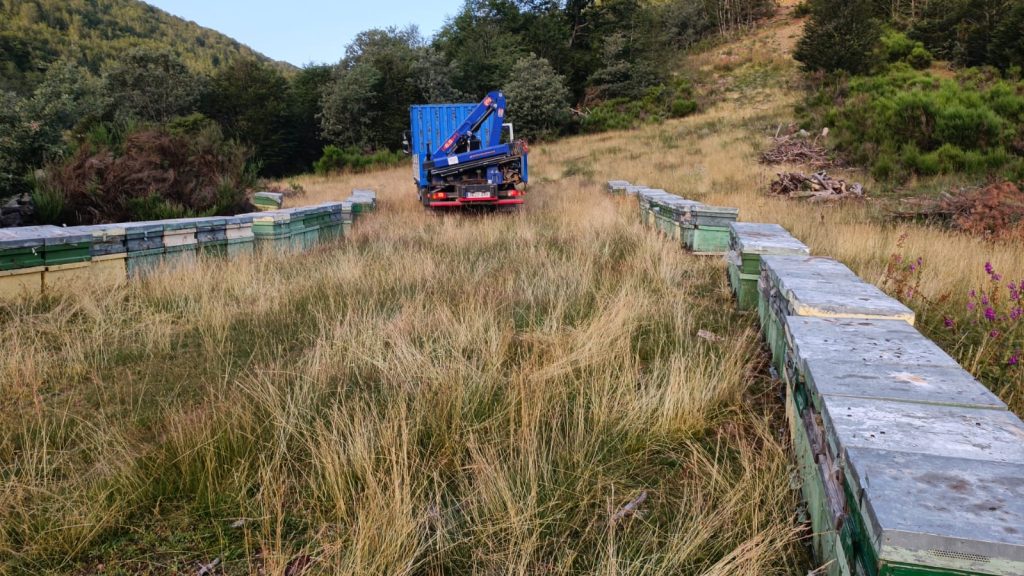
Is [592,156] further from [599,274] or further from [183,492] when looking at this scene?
[183,492]

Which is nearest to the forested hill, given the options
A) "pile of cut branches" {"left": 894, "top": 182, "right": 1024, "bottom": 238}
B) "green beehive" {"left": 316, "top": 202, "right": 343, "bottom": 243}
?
"green beehive" {"left": 316, "top": 202, "right": 343, "bottom": 243}

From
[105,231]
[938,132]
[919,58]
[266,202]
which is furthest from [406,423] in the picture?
[919,58]

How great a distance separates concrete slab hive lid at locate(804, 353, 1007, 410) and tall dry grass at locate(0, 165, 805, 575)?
57 centimetres

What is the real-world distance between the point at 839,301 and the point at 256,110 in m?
38.3

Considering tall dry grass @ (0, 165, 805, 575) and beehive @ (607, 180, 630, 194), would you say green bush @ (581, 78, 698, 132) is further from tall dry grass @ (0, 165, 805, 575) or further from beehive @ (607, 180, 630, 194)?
tall dry grass @ (0, 165, 805, 575)

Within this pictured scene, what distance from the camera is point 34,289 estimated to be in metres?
5.18

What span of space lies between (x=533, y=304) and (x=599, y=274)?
1445mm

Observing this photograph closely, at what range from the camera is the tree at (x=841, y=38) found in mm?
25625

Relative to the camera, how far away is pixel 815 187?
11.7 m

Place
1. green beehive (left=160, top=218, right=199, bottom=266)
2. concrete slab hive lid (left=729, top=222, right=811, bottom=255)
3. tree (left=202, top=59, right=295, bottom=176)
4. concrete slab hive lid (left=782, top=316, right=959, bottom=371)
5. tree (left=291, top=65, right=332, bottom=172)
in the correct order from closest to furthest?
concrete slab hive lid (left=782, top=316, right=959, bottom=371)
concrete slab hive lid (left=729, top=222, right=811, bottom=255)
green beehive (left=160, top=218, right=199, bottom=266)
tree (left=202, top=59, right=295, bottom=176)
tree (left=291, top=65, right=332, bottom=172)

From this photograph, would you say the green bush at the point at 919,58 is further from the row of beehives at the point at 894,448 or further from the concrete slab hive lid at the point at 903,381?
the concrete slab hive lid at the point at 903,381

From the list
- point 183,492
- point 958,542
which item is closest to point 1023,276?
point 958,542

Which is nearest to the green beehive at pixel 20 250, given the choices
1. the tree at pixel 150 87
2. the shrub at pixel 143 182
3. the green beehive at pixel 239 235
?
the green beehive at pixel 239 235

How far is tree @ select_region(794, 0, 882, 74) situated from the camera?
2562cm
